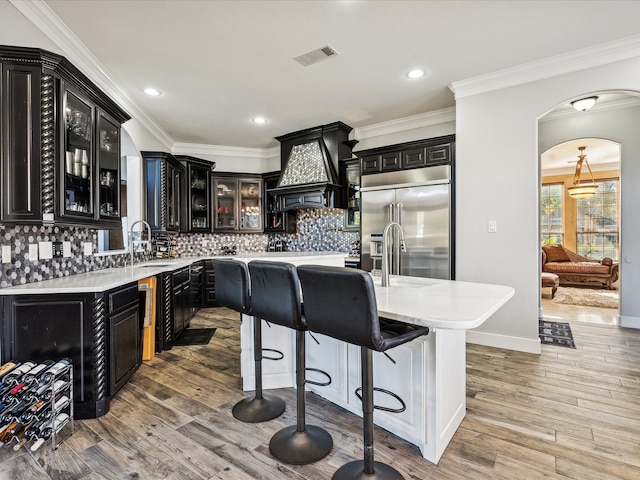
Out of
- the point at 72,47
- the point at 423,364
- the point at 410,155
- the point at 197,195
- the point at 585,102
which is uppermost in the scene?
the point at 72,47

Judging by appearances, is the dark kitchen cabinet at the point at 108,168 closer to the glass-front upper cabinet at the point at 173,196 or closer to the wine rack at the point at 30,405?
the wine rack at the point at 30,405

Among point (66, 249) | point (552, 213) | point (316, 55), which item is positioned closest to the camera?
point (66, 249)

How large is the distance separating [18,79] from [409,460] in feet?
10.6

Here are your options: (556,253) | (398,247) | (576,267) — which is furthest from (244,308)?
(556,253)

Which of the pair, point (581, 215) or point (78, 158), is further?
point (581, 215)

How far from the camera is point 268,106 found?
4312 mm

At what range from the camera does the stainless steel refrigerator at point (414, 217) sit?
152 inches

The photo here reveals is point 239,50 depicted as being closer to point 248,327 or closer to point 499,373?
point 248,327

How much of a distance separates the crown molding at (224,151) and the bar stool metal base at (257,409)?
488 cm

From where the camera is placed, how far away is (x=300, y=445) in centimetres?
184

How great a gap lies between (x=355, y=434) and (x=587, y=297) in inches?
258

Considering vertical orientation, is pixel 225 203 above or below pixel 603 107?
below

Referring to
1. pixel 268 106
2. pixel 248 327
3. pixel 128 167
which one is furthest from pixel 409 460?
pixel 128 167

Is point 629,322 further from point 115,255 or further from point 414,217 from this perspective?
point 115,255
